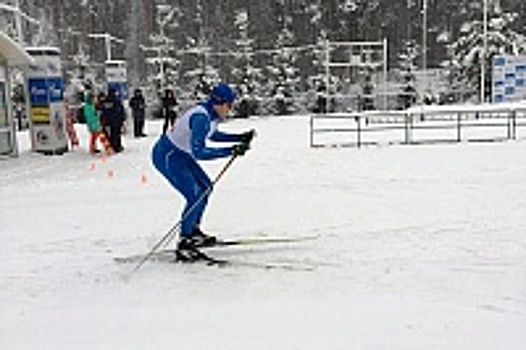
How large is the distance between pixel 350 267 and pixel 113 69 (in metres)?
19.2

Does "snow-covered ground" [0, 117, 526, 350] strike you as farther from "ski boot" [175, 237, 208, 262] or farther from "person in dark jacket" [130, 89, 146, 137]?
"person in dark jacket" [130, 89, 146, 137]

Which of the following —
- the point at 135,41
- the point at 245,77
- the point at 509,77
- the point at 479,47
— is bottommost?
the point at 509,77

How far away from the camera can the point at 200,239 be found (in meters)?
6.76

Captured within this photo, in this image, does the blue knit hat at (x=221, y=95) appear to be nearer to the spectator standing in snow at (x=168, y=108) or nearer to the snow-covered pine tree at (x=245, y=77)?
the spectator standing in snow at (x=168, y=108)

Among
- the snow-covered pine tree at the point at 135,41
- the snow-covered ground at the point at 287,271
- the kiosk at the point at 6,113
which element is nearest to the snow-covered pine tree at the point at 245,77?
the snow-covered pine tree at the point at 135,41

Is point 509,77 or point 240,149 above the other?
point 509,77

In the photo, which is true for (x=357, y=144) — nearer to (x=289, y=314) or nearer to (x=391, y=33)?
(x=289, y=314)

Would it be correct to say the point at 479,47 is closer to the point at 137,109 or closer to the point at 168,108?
the point at 168,108

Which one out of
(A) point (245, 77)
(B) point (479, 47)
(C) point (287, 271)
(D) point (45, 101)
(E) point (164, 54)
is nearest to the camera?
(C) point (287, 271)

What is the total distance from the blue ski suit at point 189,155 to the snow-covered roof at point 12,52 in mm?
10684

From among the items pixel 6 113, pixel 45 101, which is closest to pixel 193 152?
pixel 45 101

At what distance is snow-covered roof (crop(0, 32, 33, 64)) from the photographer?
597 inches

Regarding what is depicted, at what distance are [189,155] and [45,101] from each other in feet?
40.3

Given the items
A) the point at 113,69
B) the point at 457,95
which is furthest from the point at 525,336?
the point at 457,95
